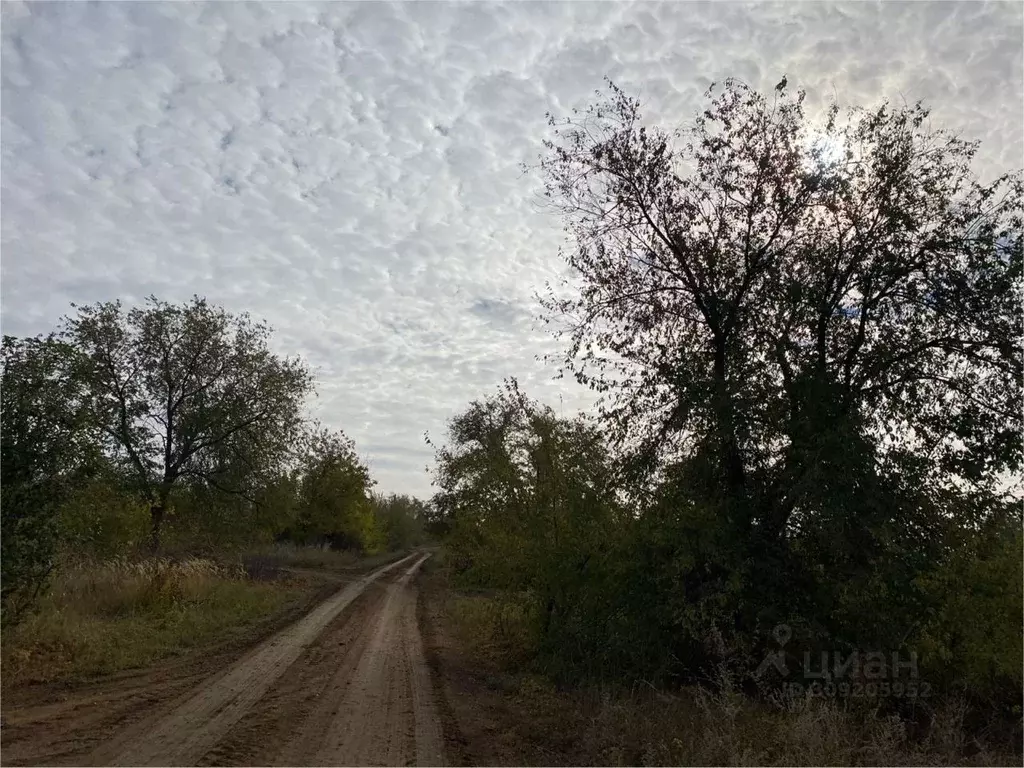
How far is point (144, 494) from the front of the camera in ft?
81.4

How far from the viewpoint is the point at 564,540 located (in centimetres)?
1188

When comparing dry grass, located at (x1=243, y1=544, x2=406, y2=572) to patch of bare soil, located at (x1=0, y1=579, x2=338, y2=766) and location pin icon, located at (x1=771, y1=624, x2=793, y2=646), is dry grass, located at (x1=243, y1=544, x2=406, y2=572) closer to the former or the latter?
patch of bare soil, located at (x1=0, y1=579, x2=338, y2=766)

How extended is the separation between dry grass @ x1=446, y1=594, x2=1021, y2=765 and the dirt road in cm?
146

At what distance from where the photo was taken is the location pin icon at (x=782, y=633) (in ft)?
32.4

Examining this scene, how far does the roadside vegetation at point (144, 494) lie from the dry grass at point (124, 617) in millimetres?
39

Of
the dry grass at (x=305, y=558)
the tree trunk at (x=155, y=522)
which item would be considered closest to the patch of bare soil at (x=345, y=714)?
the tree trunk at (x=155, y=522)

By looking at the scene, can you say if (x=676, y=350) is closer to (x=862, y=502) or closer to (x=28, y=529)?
(x=862, y=502)

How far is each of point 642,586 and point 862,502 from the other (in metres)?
3.38

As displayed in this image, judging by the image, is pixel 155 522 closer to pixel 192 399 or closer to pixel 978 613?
pixel 192 399

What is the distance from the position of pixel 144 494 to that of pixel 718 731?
76.6ft

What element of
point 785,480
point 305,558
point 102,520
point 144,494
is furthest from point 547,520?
point 305,558

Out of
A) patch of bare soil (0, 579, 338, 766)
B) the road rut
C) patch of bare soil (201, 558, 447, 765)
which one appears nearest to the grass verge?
patch of bare soil (201, 558, 447, 765)

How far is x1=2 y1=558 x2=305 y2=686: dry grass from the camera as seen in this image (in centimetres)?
988

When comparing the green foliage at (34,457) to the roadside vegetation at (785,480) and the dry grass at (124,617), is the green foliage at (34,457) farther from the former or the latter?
the roadside vegetation at (785,480)
